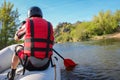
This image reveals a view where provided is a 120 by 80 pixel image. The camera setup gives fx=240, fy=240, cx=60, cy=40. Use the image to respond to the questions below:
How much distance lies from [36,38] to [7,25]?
1645cm

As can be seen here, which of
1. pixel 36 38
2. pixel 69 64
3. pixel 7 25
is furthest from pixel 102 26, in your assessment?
pixel 36 38

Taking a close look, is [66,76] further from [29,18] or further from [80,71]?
[29,18]

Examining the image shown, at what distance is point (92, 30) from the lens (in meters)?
66.9

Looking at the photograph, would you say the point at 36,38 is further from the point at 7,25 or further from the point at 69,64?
the point at 7,25

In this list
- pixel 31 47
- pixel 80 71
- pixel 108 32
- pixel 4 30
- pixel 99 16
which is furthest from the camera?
pixel 99 16

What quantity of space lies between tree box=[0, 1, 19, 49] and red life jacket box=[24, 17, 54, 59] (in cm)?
1581

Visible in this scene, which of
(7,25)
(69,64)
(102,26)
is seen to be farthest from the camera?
(102,26)

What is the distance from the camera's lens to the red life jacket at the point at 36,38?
18.1 ft

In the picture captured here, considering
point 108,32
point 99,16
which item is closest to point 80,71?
point 108,32

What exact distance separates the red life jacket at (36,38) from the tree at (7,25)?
51.9ft

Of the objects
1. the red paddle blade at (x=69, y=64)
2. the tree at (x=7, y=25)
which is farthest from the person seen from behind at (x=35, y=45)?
the tree at (x=7, y=25)

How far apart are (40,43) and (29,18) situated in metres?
0.67

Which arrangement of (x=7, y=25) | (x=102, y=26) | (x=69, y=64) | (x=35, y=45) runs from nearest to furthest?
(x=35, y=45), (x=69, y=64), (x=7, y=25), (x=102, y=26)

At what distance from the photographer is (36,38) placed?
5.52 meters
